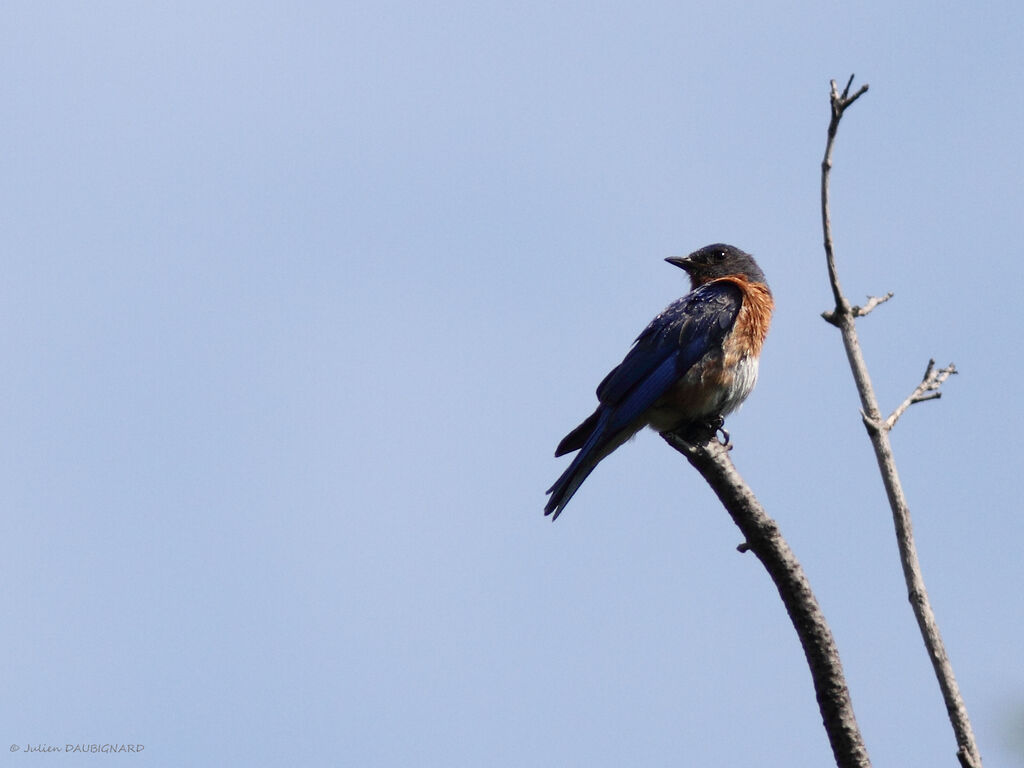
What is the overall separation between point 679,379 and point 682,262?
10.0 feet

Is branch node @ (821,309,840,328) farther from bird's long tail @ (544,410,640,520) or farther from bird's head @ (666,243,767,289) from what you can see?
bird's head @ (666,243,767,289)

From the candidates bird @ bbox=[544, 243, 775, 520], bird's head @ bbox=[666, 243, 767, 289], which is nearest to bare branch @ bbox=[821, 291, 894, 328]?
bird @ bbox=[544, 243, 775, 520]

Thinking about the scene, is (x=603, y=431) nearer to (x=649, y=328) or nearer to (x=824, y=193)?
(x=649, y=328)

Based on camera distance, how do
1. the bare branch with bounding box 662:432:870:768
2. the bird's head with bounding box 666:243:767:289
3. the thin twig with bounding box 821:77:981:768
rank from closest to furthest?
the thin twig with bounding box 821:77:981:768 < the bare branch with bounding box 662:432:870:768 < the bird's head with bounding box 666:243:767:289

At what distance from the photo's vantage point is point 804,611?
18.2ft

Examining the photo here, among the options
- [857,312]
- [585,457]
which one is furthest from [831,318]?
[585,457]

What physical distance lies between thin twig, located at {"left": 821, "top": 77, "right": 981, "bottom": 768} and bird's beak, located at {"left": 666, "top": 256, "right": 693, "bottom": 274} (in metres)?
6.84

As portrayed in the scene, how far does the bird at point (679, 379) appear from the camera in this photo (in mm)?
9609

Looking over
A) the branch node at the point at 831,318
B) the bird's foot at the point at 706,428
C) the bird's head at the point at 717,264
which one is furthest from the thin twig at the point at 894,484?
the bird's head at the point at 717,264

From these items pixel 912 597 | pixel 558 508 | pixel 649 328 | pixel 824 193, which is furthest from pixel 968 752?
pixel 649 328

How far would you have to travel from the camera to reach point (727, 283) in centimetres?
1112

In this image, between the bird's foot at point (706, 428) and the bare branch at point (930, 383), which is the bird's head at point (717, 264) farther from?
the bare branch at point (930, 383)

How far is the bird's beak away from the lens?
12672mm

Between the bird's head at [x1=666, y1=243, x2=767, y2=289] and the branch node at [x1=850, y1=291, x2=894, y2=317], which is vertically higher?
the bird's head at [x1=666, y1=243, x2=767, y2=289]
